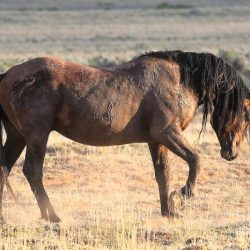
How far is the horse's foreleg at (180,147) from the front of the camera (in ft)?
33.5

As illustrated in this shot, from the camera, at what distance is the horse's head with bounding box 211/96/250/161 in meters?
10.9

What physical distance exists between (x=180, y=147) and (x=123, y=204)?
61.4 inches

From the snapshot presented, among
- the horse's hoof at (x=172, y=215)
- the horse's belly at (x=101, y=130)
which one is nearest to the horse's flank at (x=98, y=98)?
the horse's belly at (x=101, y=130)

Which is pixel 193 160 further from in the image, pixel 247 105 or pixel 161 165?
pixel 247 105

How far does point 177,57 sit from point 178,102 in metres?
0.64

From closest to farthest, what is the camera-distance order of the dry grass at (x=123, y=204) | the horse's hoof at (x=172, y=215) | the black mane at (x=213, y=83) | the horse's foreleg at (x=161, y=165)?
1. the dry grass at (x=123, y=204)
2. the horse's hoof at (x=172, y=215)
3. the black mane at (x=213, y=83)
4. the horse's foreleg at (x=161, y=165)

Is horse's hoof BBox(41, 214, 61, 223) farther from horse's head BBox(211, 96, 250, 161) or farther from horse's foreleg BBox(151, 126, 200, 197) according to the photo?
horse's head BBox(211, 96, 250, 161)

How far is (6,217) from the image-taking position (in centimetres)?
1044

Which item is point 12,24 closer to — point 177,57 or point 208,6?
point 208,6

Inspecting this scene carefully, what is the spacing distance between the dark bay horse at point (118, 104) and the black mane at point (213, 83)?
0.04ft

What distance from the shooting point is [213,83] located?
1068 centimetres

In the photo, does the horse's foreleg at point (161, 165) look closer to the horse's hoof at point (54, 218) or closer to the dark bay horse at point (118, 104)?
the dark bay horse at point (118, 104)

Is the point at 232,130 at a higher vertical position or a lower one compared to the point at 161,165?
higher

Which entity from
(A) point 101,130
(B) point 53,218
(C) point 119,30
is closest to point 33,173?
(B) point 53,218
